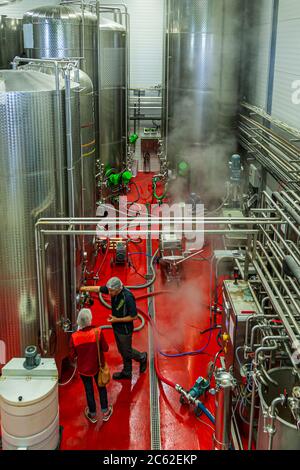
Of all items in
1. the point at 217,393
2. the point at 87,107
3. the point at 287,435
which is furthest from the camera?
the point at 87,107

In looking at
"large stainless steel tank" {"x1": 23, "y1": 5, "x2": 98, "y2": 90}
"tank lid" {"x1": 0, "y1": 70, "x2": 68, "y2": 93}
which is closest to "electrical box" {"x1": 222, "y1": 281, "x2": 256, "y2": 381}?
"tank lid" {"x1": 0, "y1": 70, "x2": 68, "y2": 93}

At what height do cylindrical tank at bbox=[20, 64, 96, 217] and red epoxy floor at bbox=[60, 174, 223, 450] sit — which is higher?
cylindrical tank at bbox=[20, 64, 96, 217]

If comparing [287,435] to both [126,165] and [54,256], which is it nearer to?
[54,256]

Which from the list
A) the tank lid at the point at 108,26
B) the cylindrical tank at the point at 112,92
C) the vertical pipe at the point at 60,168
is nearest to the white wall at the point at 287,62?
the vertical pipe at the point at 60,168

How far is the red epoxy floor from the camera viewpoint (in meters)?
4.38

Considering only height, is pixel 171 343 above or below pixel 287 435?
below

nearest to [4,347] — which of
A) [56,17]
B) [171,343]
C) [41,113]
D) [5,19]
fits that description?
[171,343]

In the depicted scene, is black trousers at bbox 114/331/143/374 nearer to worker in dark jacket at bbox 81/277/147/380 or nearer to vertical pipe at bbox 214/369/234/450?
worker in dark jacket at bbox 81/277/147/380

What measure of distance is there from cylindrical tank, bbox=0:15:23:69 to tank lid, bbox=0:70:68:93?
672 cm

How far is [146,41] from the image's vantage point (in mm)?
13531

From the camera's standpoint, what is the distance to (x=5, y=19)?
10.6 meters

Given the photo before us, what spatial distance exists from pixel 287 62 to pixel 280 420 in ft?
16.0

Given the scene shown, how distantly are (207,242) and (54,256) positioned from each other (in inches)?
166

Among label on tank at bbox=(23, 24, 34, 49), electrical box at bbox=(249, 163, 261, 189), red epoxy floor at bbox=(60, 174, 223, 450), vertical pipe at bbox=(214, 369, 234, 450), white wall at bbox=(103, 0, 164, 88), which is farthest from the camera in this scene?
white wall at bbox=(103, 0, 164, 88)
